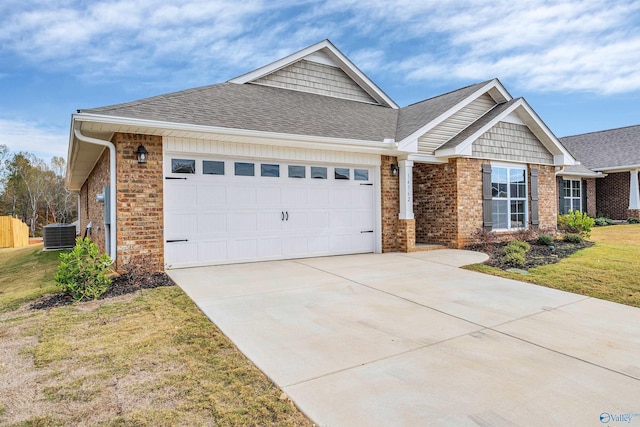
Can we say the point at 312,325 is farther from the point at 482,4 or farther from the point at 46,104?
the point at 46,104

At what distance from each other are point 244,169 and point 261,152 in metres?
0.53

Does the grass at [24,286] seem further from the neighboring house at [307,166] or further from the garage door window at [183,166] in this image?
the garage door window at [183,166]

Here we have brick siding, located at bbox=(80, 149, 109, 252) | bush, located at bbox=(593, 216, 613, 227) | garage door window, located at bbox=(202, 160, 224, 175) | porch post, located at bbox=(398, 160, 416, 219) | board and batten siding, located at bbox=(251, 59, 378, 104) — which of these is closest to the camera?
garage door window, located at bbox=(202, 160, 224, 175)

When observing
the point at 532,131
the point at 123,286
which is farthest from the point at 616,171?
the point at 123,286

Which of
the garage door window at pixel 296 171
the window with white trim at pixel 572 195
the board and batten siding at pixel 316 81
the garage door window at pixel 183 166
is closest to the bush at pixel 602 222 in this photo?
the window with white trim at pixel 572 195

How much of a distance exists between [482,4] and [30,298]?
12001 mm

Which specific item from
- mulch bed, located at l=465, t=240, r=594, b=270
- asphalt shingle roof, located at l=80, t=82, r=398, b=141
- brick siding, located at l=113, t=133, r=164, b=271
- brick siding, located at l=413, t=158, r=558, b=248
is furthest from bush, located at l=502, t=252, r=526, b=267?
brick siding, located at l=113, t=133, r=164, b=271

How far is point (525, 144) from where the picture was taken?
460 inches

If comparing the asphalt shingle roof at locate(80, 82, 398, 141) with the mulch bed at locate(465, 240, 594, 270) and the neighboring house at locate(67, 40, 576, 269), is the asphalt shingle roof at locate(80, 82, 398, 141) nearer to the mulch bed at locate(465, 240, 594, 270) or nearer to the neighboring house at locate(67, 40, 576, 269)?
the neighboring house at locate(67, 40, 576, 269)

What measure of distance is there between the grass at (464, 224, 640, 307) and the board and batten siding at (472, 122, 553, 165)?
3.45 meters

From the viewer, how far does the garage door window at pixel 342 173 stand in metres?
9.27

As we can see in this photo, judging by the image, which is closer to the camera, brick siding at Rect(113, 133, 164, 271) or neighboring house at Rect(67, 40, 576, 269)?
brick siding at Rect(113, 133, 164, 271)

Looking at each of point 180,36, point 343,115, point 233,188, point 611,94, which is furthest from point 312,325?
point 611,94

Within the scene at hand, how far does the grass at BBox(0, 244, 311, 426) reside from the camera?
2.41m
